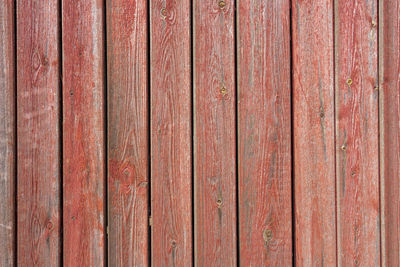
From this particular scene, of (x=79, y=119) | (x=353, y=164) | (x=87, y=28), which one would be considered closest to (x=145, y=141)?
(x=79, y=119)

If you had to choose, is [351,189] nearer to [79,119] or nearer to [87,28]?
[79,119]

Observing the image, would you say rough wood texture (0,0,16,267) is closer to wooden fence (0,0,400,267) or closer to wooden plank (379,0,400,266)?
wooden fence (0,0,400,267)

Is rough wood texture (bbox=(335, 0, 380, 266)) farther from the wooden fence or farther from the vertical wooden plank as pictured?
the vertical wooden plank

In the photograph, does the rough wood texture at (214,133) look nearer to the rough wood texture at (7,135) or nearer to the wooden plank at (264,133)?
the wooden plank at (264,133)

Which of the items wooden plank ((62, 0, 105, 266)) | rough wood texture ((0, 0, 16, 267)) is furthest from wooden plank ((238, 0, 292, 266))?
rough wood texture ((0, 0, 16, 267))

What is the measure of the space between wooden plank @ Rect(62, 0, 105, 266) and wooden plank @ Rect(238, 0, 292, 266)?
0.51m

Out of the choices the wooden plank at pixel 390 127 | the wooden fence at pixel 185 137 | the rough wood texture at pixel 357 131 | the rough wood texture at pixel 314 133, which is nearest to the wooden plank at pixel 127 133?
the wooden fence at pixel 185 137

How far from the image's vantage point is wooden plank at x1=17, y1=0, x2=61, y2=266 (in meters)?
1.08

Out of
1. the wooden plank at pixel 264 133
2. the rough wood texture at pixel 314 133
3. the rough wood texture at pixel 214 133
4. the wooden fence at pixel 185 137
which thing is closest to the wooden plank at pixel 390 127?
the wooden fence at pixel 185 137

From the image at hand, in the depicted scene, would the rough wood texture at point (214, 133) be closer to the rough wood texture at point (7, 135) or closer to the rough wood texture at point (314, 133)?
the rough wood texture at point (314, 133)

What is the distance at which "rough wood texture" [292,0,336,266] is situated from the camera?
1076 mm

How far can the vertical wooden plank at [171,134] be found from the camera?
1064 millimetres

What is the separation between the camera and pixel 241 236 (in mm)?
1068

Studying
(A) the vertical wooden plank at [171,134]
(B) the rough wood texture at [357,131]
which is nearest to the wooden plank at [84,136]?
(A) the vertical wooden plank at [171,134]
